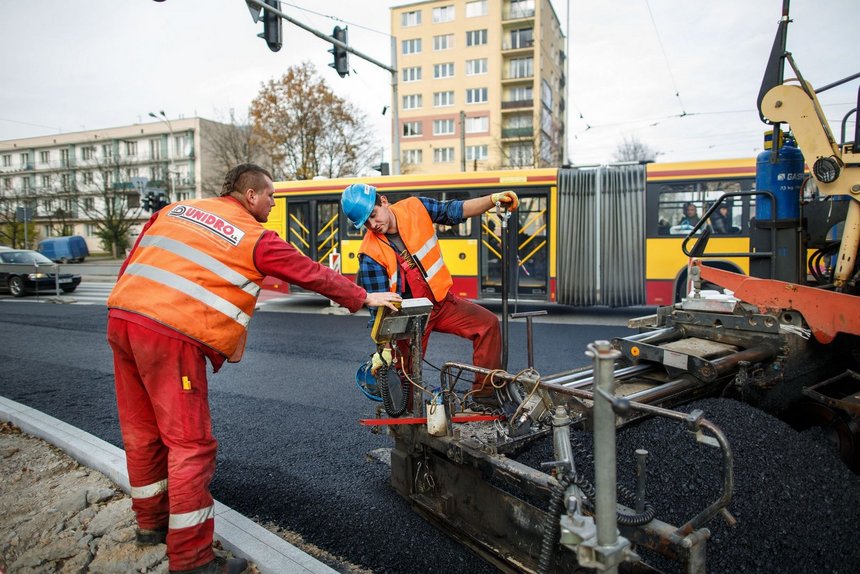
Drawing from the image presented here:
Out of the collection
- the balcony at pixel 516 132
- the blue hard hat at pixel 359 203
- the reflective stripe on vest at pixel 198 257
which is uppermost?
the balcony at pixel 516 132

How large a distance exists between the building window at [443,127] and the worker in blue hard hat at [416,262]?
49999 millimetres

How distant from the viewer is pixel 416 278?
3.74 meters

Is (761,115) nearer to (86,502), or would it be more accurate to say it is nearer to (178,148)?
(86,502)

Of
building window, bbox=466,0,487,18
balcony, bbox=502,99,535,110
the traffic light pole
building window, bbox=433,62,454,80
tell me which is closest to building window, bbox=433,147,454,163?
balcony, bbox=502,99,535,110

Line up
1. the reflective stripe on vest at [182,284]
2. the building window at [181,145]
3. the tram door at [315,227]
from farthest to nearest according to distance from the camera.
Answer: the building window at [181,145]
the tram door at [315,227]
the reflective stripe on vest at [182,284]

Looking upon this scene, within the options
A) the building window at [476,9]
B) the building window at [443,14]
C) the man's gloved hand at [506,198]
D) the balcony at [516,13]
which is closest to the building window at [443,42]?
the building window at [443,14]

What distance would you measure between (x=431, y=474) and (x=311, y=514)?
2.80 ft

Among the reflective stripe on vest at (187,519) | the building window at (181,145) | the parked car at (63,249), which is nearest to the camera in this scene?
the reflective stripe on vest at (187,519)

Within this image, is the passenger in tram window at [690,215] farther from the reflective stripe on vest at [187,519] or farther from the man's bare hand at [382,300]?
the reflective stripe on vest at [187,519]

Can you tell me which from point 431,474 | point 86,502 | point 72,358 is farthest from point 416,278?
point 72,358

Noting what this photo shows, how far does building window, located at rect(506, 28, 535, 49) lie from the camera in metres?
50.1

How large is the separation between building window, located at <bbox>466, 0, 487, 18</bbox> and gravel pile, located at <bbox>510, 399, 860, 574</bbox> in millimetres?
54090

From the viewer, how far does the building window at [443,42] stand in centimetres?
5219

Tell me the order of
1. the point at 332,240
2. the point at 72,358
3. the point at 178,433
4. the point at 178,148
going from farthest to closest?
the point at 178,148, the point at 332,240, the point at 72,358, the point at 178,433
